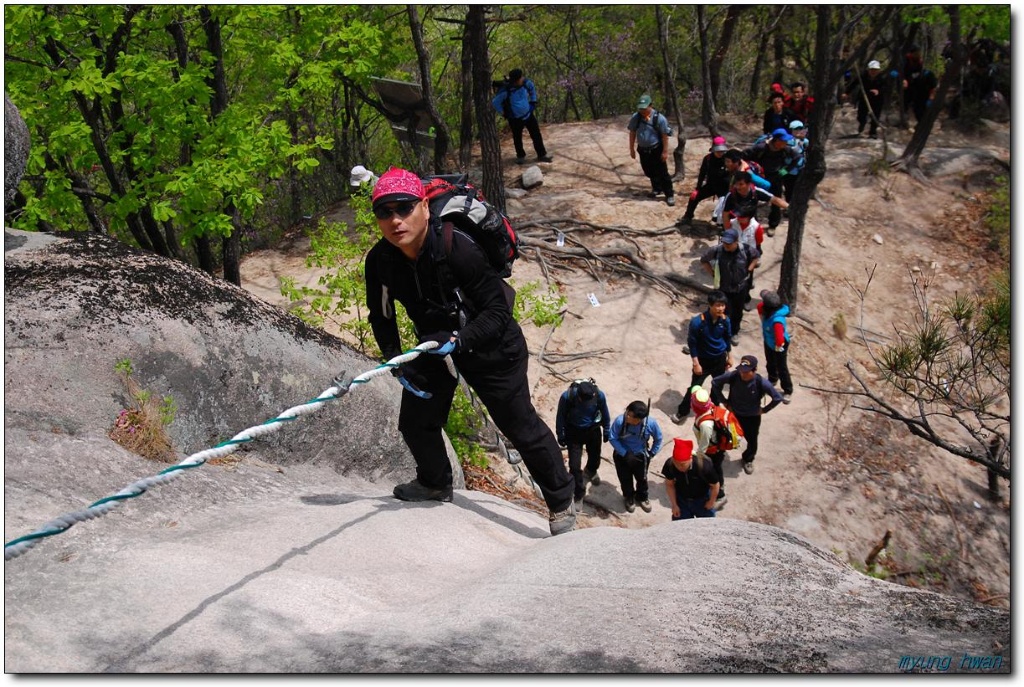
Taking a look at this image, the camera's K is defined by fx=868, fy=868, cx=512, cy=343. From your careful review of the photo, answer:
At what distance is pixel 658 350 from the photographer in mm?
11812

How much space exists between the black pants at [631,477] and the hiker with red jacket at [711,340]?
5.84ft

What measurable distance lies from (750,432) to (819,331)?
4009 mm

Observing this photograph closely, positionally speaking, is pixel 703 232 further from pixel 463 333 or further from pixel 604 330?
pixel 463 333

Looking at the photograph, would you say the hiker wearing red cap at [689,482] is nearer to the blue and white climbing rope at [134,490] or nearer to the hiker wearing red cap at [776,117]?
the blue and white climbing rope at [134,490]

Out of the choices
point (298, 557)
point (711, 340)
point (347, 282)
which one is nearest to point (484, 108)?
point (347, 282)

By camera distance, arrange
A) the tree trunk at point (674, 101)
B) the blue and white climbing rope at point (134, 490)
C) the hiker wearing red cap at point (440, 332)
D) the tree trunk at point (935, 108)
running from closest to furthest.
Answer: the blue and white climbing rope at point (134, 490) → the hiker wearing red cap at point (440, 332) → the tree trunk at point (935, 108) → the tree trunk at point (674, 101)

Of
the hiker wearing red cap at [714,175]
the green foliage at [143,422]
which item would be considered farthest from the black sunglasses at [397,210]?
the hiker wearing red cap at [714,175]

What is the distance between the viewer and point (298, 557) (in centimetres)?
390

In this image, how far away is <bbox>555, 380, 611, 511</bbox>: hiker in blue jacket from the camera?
825 centimetres

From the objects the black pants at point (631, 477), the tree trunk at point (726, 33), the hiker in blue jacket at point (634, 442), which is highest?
the tree trunk at point (726, 33)

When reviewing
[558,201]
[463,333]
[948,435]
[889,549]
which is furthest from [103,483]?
[558,201]

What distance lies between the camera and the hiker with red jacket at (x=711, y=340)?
1006 cm

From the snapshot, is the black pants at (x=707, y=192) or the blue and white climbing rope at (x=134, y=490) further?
the black pants at (x=707, y=192)

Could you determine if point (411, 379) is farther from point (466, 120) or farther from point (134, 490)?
point (466, 120)
